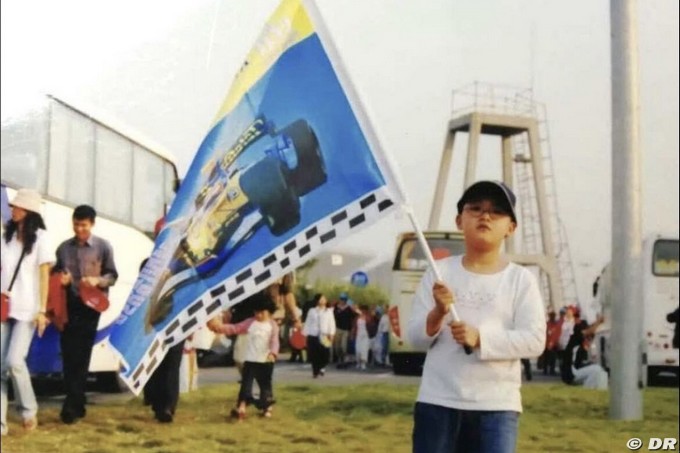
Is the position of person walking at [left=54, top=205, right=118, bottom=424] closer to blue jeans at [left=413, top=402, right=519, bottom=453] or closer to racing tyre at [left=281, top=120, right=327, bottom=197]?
racing tyre at [left=281, top=120, right=327, bottom=197]

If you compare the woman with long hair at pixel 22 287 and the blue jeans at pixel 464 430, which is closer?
the blue jeans at pixel 464 430

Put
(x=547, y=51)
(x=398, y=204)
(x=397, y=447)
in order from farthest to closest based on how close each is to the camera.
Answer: (x=547, y=51) → (x=397, y=447) → (x=398, y=204)

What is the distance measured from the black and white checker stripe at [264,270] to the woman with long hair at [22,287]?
46.4 inches

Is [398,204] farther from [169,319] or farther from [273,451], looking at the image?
[273,451]

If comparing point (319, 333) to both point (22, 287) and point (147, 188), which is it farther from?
point (22, 287)

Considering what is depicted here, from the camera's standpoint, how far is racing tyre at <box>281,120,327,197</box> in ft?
11.1

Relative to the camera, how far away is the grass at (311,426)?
15.0 ft

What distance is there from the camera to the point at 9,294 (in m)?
4.54

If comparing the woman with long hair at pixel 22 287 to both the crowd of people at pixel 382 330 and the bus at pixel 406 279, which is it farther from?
the bus at pixel 406 279

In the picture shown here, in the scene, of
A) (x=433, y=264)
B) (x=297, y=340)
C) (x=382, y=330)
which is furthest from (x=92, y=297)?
(x=433, y=264)

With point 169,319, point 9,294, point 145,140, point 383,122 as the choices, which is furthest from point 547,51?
point 9,294

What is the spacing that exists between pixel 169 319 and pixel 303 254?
544 millimetres

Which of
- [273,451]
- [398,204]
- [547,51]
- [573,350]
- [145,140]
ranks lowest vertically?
[273,451]

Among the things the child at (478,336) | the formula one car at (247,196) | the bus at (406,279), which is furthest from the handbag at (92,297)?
the child at (478,336)
